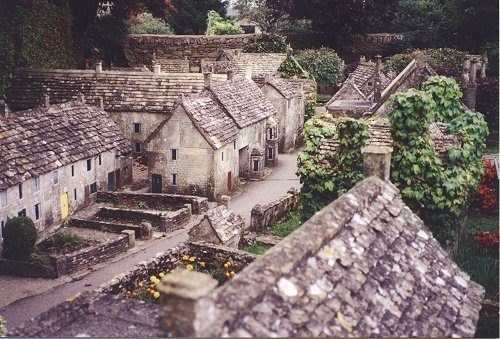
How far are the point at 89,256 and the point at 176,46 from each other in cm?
4351

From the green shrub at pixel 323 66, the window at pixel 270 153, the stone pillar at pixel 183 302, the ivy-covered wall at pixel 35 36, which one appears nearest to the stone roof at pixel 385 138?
the stone pillar at pixel 183 302

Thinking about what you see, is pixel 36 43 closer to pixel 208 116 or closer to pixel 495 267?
pixel 208 116

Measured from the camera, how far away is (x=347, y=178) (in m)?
19.9

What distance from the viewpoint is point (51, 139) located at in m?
28.7

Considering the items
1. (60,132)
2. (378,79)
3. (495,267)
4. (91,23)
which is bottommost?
(495,267)

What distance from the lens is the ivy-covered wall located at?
117ft

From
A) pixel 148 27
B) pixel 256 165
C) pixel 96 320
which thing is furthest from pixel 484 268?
pixel 148 27

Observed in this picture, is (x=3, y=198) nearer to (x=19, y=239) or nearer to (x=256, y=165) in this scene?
(x=19, y=239)

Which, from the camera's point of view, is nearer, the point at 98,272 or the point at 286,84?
the point at 98,272

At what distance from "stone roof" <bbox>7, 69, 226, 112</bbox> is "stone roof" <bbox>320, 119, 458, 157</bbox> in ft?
59.7

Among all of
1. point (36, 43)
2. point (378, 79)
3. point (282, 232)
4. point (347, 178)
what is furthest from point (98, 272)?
point (36, 43)

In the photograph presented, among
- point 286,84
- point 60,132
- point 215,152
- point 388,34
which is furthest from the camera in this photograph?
point 388,34

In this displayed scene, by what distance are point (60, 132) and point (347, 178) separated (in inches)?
625

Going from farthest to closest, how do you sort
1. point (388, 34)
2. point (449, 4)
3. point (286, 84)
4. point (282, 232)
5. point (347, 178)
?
point (388, 34) → point (449, 4) → point (286, 84) → point (282, 232) → point (347, 178)
